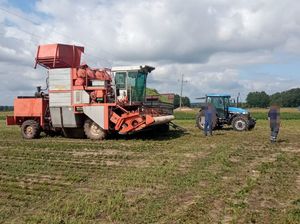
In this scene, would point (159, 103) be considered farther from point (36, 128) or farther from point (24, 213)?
point (24, 213)

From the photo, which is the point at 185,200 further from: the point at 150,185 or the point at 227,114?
the point at 227,114

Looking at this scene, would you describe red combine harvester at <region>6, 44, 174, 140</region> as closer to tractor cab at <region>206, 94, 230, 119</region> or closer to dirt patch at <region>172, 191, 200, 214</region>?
tractor cab at <region>206, 94, 230, 119</region>

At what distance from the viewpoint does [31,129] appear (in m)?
18.8

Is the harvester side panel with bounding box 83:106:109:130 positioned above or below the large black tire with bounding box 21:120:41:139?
above

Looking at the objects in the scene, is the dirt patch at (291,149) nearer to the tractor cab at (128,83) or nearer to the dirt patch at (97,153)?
the dirt patch at (97,153)

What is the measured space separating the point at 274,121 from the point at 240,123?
579cm

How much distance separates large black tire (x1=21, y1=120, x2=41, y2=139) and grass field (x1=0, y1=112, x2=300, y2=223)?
4313mm

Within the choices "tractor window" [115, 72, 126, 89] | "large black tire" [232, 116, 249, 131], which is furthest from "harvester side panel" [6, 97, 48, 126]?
"large black tire" [232, 116, 249, 131]

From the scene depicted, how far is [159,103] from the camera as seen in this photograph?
1889 centimetres

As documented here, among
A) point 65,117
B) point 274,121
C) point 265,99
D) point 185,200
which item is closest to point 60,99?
point 65,117

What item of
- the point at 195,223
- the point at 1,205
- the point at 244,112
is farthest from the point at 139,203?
the point at 244,112

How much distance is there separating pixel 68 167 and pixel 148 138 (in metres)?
7.82

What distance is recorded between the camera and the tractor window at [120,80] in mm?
17609

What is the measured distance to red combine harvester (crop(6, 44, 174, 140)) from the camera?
16.9 metres
